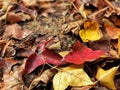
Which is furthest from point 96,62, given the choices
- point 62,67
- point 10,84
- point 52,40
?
point 10,84

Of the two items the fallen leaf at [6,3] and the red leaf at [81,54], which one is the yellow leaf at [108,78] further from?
the fallen leaf at [6,3]

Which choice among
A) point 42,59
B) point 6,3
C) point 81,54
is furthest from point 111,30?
point 6,3

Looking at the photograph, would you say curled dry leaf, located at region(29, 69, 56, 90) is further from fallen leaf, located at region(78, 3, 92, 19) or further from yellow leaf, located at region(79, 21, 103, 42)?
fallen leaf, located at region(78, 3, 92, 19)

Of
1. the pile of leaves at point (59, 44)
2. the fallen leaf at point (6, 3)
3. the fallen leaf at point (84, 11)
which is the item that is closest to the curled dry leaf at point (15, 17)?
the pile of leaves at point (59, 44)

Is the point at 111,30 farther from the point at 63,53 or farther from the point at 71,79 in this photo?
the point at 71,79

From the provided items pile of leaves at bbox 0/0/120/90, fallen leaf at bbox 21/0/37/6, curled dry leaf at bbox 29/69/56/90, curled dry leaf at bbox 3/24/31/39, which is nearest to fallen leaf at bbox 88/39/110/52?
pile of leaves at bbox 0/0/120/90

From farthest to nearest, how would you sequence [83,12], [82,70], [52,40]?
[83,12]
[52,40]
[82,70]

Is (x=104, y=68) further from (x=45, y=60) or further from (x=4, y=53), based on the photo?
(x=4, y=53)
